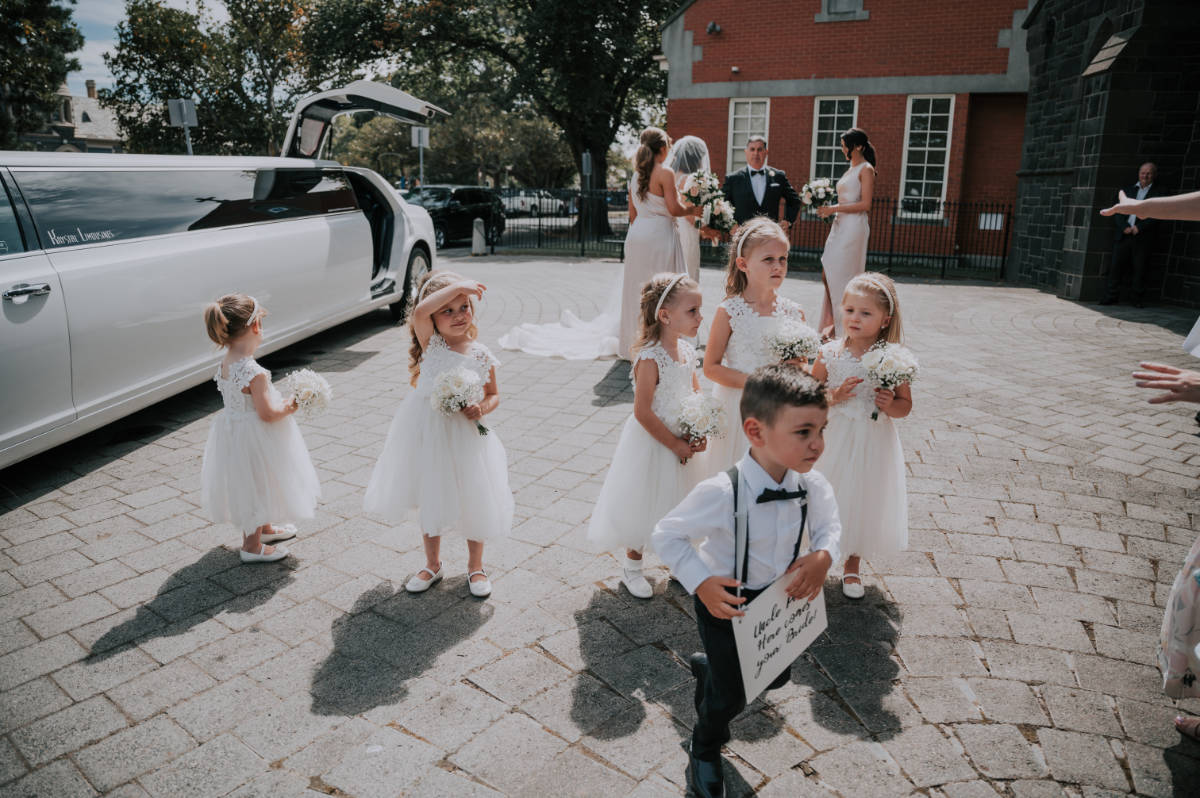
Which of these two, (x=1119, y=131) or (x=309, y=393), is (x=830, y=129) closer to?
(x=1119, y=131)

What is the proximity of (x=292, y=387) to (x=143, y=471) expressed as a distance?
2.11 metres

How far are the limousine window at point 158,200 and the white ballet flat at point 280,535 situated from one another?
92.4 inches

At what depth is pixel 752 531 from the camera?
232 cm

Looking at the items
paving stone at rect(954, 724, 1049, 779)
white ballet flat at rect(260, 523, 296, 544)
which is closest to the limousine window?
white ballet flat at rect(260, 523, 296, 544)

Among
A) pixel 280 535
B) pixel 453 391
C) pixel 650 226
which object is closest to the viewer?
pixel 453 391

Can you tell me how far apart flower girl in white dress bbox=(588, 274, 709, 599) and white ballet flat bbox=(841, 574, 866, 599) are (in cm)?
90

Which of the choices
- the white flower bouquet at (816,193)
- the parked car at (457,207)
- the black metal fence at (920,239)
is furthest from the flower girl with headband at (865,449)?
the parked car at (457,207)

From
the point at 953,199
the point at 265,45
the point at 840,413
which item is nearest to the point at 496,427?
the point at 840,413

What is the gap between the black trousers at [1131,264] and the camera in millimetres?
11320

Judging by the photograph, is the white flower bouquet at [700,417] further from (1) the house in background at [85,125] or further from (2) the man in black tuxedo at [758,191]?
(1) the house in background at [85,125]

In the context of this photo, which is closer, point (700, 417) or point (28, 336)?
point (700, 417)

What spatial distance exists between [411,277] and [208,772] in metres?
8.10

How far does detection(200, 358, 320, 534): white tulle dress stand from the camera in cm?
384

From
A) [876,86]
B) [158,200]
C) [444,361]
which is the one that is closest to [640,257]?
[158,200]
